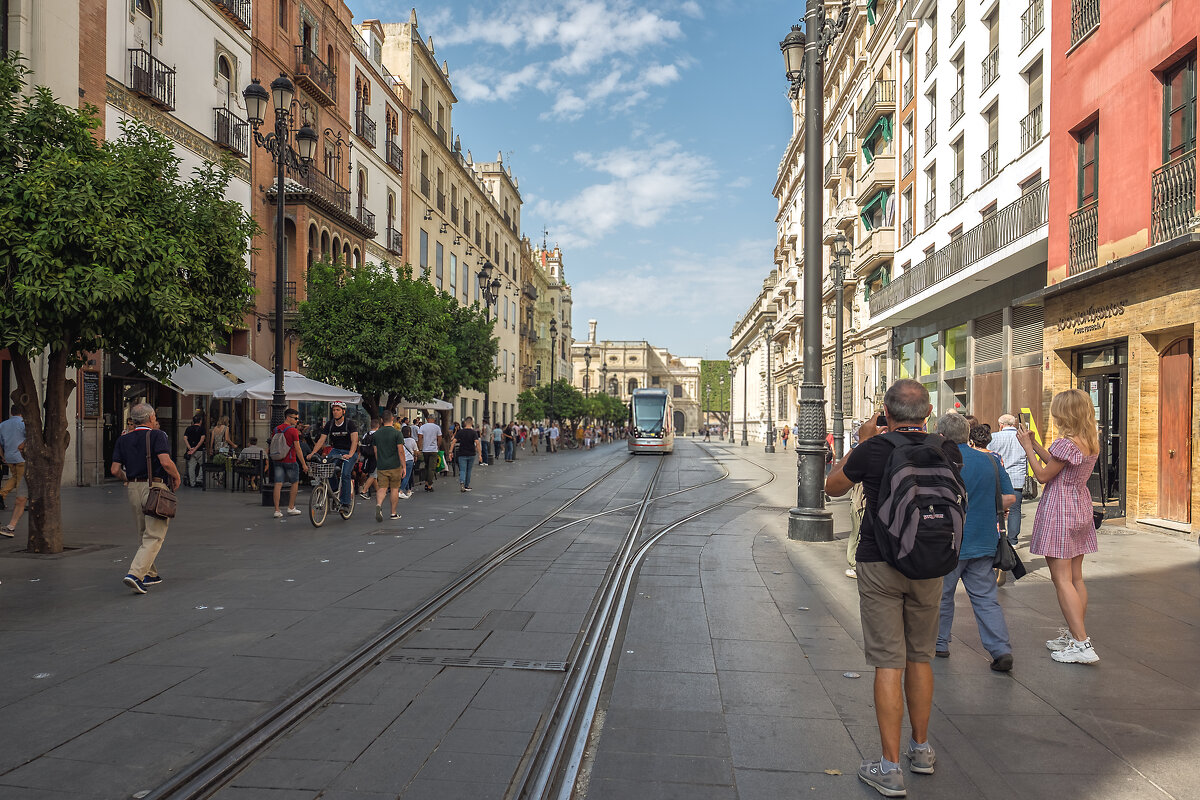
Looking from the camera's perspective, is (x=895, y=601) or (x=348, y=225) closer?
(x=895, y=601)

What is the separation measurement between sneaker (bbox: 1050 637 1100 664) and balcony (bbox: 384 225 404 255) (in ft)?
107

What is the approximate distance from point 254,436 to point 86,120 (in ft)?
53.1

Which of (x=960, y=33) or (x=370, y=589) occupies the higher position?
(x=960, y=33)

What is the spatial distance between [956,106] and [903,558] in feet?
79.1

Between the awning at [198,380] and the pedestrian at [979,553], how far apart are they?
51.3 ft

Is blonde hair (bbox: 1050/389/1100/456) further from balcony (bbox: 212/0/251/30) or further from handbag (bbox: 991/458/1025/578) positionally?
balcony (bbox: 212/0/251/30)

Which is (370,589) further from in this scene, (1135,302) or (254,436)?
(254,436)

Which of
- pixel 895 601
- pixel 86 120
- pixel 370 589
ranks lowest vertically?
pixel 370 589

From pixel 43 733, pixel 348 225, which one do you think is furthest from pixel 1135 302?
pixel 348 225

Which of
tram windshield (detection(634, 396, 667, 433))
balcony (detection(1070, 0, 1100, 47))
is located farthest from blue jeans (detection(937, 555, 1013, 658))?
tram windshield (detection(634, 396, 667, 433))

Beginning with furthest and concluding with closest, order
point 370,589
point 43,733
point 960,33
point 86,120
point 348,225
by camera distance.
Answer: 1. point 348,225
2. point 960,33
3. point 86,120
4. point 370,589
5. point 43,733

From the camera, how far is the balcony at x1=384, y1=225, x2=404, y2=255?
3491cm

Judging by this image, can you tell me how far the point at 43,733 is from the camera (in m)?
4.02

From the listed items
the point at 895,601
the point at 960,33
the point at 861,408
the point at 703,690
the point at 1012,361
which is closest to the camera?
the point at 895,601
